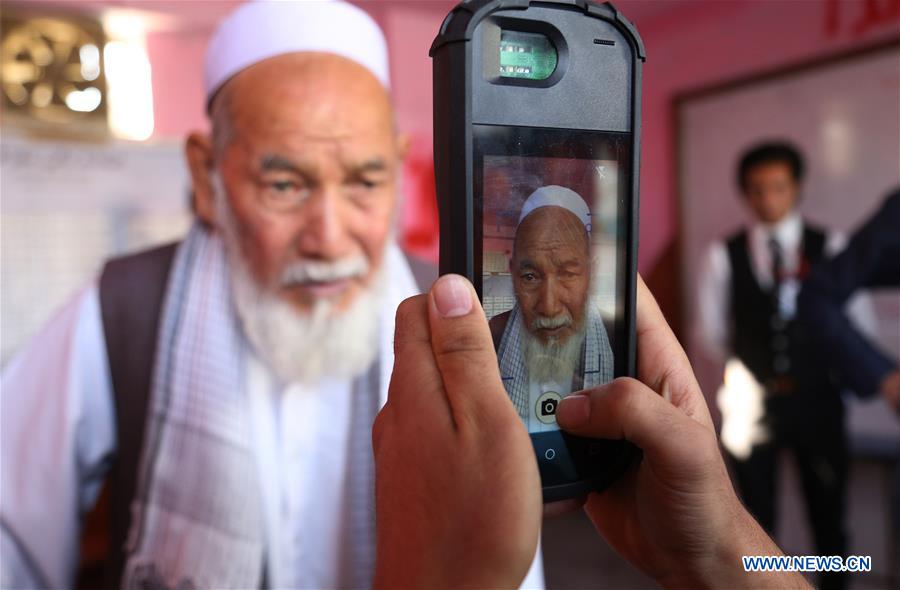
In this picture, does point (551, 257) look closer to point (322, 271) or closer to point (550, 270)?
point (550, 270)

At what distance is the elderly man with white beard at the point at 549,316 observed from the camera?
0.27 m

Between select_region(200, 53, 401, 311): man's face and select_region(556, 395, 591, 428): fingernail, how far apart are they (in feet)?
1.19

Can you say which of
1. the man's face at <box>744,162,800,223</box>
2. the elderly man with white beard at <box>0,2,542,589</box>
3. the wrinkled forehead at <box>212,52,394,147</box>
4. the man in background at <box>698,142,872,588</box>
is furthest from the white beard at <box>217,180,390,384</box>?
the man's face at <box>744,162,800,223</box>

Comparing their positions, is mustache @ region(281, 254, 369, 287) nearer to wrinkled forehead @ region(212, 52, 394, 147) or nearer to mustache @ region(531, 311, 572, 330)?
wrinkled forehead @ region(212, 52, 394, 147)

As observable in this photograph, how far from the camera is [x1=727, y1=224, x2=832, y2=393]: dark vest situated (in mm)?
1630

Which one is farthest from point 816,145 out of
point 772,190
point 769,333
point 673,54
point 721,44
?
point 769,333

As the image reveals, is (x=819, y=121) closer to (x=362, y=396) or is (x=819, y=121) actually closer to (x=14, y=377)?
(x=362, y=396)

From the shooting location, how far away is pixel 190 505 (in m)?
0.62

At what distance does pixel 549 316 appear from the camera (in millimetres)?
278

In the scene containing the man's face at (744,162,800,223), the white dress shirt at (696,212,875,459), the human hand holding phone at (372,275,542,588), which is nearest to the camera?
the human hand holding phone at (372,275,542,588)

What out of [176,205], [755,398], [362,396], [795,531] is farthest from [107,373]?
[795,531]

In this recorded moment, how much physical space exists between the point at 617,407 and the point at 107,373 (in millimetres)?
604

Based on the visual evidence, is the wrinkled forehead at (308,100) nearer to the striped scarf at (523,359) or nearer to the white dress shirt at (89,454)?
the white dress shirt at (89,454)

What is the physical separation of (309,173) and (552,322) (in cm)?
38
